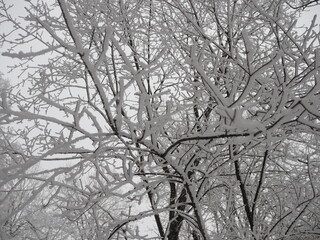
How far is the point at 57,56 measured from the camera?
3789mm

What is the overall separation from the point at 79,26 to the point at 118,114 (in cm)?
263

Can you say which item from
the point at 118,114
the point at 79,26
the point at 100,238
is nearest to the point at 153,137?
the point at 118,114

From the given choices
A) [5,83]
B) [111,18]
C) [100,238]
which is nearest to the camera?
[100,238]

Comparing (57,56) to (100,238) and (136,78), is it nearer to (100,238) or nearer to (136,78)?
(100,238)

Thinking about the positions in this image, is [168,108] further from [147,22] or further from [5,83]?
[5,83]

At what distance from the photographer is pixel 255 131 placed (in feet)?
3.35

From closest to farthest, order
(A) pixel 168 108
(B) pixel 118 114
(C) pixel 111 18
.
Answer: (B) pixel 118 114 → (A) pixel 168 108 → (C) pixel 111 18

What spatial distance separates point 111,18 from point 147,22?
0.81 metres

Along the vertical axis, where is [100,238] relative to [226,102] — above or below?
below

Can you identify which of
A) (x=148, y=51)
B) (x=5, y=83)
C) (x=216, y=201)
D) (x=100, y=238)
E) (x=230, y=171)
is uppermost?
(x=5, y=83)

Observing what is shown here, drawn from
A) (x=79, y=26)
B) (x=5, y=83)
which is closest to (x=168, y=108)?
(x=79, y=26)

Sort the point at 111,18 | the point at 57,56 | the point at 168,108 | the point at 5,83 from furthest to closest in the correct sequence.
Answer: the point at 5,83, the point at 57,56, the point at 111,18, the point at 168,108

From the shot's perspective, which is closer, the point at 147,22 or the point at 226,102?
the point at 226,102

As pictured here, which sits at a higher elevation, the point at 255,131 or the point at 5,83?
the point at 5,83
